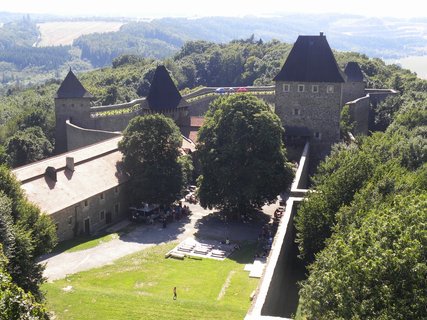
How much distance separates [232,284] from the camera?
3009 centimetres

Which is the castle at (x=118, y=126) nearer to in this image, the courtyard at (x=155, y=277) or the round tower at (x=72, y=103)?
the round tower at (x=72, y=103)

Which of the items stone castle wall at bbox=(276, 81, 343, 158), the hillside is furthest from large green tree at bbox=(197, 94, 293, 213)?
the hillside

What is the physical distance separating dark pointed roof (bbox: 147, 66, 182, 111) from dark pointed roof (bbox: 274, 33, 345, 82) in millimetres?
11455

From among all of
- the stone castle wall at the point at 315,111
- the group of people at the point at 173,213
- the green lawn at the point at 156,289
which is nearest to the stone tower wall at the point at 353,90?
the stone castle wall at the point at 315,111

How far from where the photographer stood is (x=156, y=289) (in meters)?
29.4

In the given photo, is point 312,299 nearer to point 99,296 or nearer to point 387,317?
point 387,317

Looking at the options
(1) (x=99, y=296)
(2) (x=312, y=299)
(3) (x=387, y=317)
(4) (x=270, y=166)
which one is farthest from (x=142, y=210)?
(3) (x=387, y=317)

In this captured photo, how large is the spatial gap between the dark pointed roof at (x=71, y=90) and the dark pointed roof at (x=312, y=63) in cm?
1937

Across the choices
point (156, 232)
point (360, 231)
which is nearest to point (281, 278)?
point (360, 231)

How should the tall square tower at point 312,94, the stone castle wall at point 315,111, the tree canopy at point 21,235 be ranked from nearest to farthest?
the tree canopy at point 21,235 → the tall square tower at point 312,94 → the stone castle wall at point 315,111

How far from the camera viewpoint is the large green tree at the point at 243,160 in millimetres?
39906

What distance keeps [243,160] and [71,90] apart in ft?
74.2

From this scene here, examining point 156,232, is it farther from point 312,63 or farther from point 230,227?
point 312,63

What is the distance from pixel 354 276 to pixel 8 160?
43798 mm
